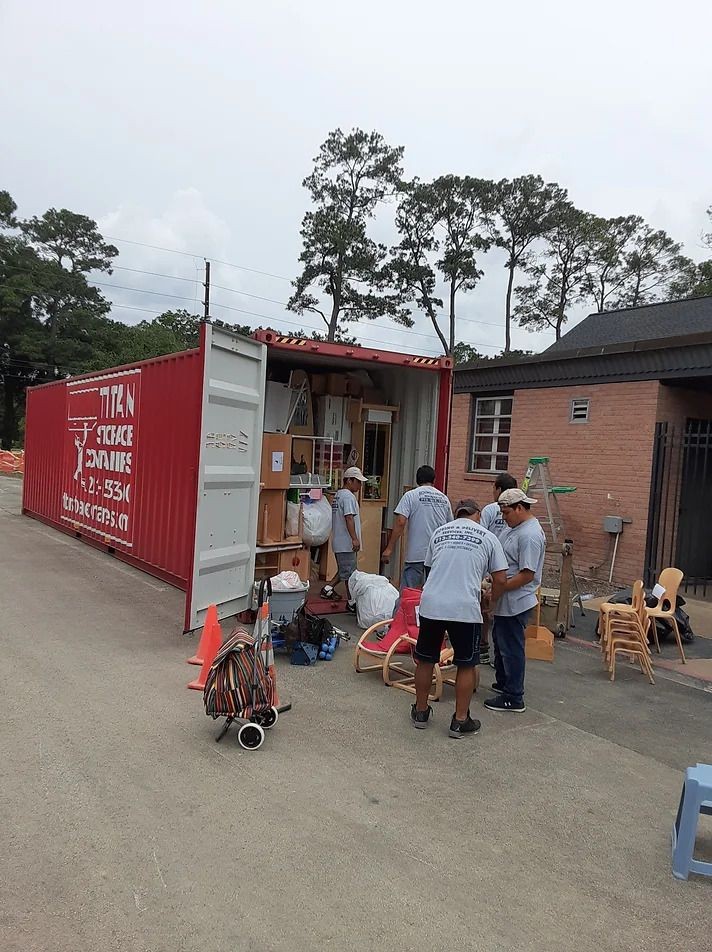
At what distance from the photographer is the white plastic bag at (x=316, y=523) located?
8.36m

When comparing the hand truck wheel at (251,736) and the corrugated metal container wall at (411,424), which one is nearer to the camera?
the hand truck wheel at (251,736)

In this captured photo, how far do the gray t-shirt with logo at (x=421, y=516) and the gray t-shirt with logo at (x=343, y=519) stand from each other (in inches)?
24.7

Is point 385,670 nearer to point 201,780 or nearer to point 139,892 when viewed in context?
point 201,780

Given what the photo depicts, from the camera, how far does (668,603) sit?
314 inches

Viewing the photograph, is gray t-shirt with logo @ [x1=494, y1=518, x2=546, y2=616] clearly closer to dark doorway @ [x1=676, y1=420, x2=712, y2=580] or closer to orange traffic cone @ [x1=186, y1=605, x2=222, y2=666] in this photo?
orange traffic cone @ [x1=186, y1=605, x2=222, y2=666]

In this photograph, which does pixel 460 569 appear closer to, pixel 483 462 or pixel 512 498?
pixel 512 498

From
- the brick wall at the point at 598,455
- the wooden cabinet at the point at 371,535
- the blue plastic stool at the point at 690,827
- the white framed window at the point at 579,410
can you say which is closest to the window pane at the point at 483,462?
the brick wall at the point at 598,455

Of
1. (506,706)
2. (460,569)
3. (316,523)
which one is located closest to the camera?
(460,569)

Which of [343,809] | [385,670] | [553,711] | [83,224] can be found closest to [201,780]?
[343,809]

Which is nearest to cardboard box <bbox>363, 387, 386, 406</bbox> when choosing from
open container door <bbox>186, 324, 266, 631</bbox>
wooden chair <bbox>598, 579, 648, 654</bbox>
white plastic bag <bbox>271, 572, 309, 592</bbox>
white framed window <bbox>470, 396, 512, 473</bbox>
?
open container door <bbox>186, 324, 266, 631</bbox>

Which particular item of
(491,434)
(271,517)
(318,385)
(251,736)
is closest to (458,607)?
(251,736)

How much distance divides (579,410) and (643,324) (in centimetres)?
543

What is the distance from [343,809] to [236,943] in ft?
3.93

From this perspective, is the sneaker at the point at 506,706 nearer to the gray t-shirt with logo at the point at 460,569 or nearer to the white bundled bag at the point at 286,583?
the gray t-shirt with logo at the point at 460,569
